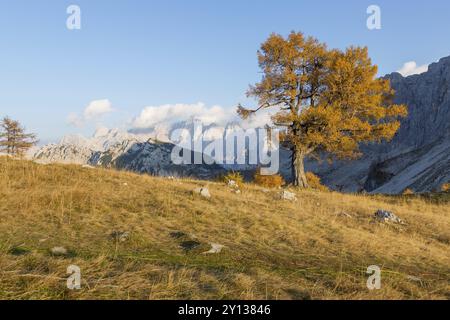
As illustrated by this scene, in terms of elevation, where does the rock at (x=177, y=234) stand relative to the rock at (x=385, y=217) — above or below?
above

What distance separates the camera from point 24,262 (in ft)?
19.1

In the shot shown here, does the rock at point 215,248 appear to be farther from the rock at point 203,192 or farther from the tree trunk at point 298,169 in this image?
the tree trunk at point 298,169

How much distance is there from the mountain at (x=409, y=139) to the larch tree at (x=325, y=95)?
7703 centimetres

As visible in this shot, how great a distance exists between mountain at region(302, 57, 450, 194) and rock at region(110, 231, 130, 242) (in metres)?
99.3

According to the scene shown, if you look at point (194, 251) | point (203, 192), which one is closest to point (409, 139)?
point (203, 192)

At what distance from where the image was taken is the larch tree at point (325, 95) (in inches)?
1006

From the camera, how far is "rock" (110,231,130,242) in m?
7.98

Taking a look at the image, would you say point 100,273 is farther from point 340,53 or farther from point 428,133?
point 428,133

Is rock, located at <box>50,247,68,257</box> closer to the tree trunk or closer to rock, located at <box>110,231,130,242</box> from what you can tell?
rock, located at <box>110,231,130,242</box>

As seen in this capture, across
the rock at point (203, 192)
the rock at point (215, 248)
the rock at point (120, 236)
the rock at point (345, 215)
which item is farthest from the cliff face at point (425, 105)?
the rock at point (120, 236)

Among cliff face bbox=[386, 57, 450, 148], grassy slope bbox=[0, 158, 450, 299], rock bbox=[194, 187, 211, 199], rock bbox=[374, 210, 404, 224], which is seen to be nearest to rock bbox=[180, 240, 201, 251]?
grassy slope bbox=[0, 158, 450, 299]

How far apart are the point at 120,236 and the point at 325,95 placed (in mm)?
22089

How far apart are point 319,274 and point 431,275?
292 cm

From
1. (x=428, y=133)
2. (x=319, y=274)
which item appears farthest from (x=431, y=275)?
(x=428, y=133)
